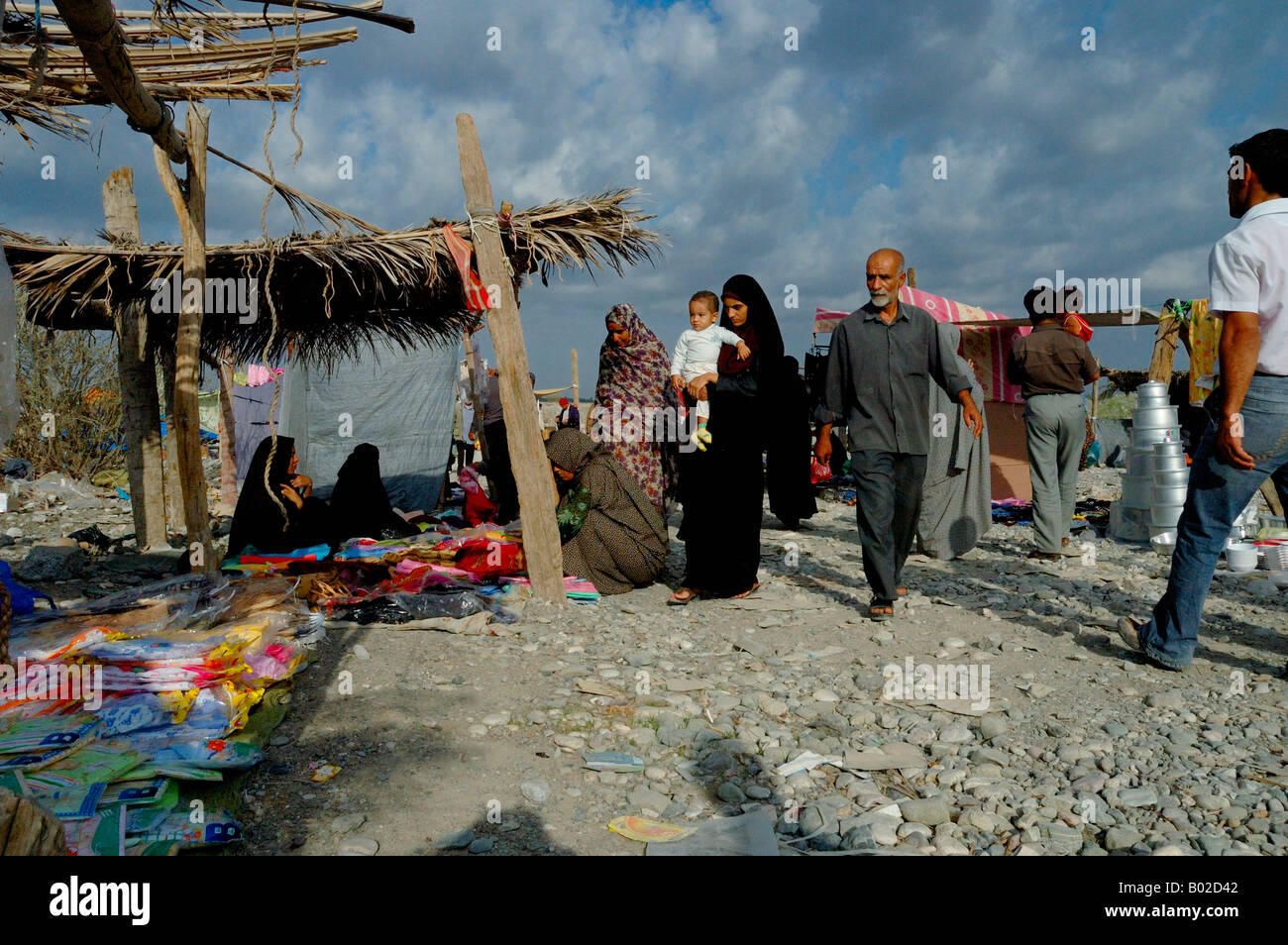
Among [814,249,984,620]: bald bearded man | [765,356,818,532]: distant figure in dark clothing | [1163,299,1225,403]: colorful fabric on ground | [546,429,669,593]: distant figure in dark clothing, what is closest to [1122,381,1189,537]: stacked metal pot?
[1163,299,1225,403]: colorful fabric on ground

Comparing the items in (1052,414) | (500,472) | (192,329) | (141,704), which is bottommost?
(141,704)

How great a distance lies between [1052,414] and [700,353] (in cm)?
307

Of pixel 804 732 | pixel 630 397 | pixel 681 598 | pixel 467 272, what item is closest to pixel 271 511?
pixel 467 272

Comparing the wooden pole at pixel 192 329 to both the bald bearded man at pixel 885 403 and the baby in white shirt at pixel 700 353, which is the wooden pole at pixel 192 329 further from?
the bald bearded man at pixel 885 403

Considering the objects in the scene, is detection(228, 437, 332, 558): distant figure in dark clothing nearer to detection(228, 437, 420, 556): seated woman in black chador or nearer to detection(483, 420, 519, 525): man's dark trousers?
detection(228, 437, 420, 556): seated woman in black chador

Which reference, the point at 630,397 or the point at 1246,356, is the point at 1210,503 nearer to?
the point at 1246,356

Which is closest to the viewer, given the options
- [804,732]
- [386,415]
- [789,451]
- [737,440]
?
[804,732]

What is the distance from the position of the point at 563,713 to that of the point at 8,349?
7.22ft

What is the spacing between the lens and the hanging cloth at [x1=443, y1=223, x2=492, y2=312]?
16.5 ft

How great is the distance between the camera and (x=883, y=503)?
470cm

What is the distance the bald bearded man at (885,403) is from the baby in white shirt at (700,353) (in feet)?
2.40
